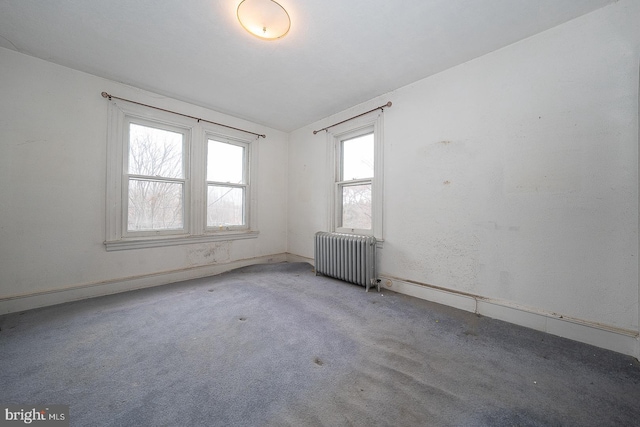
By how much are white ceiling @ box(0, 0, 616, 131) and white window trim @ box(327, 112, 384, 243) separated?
17.9 inches

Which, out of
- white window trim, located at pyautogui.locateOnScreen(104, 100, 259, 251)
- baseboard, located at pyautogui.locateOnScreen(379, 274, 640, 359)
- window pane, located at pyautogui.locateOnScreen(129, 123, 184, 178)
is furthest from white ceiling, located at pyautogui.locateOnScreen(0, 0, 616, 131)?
baseboard, located at pyautogui.locateOnScreen(379, 274, 640, 359)

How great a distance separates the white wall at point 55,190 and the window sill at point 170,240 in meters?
0.08

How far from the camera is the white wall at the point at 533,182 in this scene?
168 cm

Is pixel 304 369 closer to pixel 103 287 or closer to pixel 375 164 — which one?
pixel 375 164

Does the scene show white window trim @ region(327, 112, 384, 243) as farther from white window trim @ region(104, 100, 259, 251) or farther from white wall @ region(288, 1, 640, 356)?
white window trim @ region(104, 100, 259, 251)

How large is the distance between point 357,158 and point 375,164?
0.46 meters

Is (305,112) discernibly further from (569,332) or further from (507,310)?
(569,332)

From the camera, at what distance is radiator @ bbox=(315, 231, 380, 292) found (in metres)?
2.93

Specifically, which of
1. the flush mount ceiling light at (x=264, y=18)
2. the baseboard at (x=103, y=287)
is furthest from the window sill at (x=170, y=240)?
the flush mount ceiling light at (x=264, y=18)

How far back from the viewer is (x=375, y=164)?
123 inches

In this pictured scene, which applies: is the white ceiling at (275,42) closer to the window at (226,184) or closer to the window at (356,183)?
the window at (356,183)

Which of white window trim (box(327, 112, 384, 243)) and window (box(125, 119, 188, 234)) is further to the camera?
white window trim (box(327, 112, 384, 243))

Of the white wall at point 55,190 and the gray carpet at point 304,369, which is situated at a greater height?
the white wall at point 55,190

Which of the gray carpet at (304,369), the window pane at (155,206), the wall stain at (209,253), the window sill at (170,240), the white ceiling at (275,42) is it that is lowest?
the gray carpet at (304,369)
